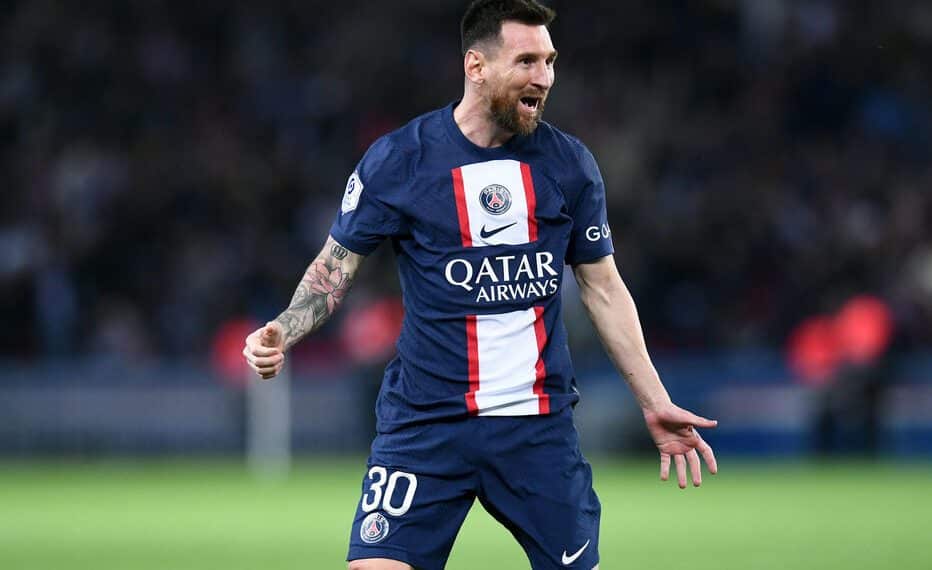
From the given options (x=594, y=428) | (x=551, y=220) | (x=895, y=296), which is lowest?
(x=594, y=428)

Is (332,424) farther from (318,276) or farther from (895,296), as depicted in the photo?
(318,276)

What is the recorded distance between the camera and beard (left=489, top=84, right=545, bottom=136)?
5730mm

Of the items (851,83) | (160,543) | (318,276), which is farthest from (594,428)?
(318,276)

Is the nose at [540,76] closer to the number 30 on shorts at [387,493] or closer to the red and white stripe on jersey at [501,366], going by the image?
the red and white stripe on jersey at [501,366]

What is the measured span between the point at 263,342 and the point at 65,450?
14.2 m

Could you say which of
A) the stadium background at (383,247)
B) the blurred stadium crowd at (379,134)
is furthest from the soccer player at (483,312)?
the blurred stadium crowd at (379,134)

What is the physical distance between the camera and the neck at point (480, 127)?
19.2 feet

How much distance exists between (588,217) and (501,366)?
567mm

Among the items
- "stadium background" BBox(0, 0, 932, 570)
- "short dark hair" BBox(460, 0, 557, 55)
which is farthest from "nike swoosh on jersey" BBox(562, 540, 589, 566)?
"stadium background" BBox(0, 0, 932, 570)

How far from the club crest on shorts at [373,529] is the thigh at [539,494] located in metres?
0.32

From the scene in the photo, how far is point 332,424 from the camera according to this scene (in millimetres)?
19391

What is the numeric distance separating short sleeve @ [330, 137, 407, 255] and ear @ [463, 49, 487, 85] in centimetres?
34

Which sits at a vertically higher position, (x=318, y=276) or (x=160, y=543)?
(x=318, y=276)

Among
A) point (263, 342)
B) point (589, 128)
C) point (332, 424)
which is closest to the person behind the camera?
point (263, 342)
